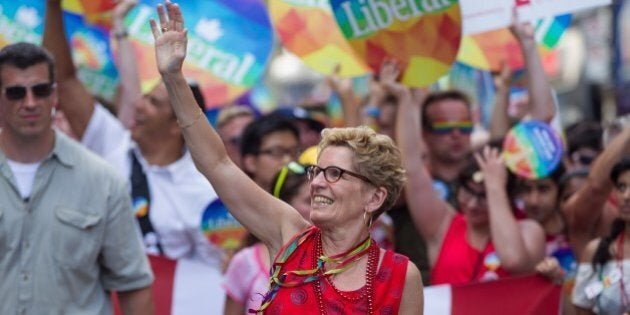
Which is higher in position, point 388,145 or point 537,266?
point 388,145

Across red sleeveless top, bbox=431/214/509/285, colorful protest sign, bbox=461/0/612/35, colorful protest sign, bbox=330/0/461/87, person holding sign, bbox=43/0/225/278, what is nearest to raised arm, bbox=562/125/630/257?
red sleeveless top, bbox=431/214/509/285

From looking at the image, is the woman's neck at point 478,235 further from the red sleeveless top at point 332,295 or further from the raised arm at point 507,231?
the red sleeveless top at point 332,295

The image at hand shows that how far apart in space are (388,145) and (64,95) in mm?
2574

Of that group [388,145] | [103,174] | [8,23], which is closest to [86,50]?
[8,23]

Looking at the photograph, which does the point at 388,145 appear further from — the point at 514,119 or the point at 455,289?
the point at 514,119

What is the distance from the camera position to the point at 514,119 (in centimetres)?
941

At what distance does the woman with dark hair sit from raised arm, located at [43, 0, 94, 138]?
2552mm

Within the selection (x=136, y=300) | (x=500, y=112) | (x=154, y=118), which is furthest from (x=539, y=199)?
(x=136, y=300)

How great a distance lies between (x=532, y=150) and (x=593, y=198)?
0.41 meters

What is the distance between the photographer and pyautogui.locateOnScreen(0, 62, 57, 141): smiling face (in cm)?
559

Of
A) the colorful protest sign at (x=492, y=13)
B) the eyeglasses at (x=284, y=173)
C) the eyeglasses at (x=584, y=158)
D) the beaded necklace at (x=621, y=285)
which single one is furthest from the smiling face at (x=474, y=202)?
the eyeglasses at (x=584, y=158)

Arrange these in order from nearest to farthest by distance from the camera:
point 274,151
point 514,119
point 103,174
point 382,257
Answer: point 382,257
point 103,174
point 274,151
point 514,119

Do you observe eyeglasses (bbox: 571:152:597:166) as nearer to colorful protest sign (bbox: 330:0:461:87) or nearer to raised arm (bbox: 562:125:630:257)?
raised arm (bbox: 562:125:630:257)

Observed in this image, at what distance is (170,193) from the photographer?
7.10 m
